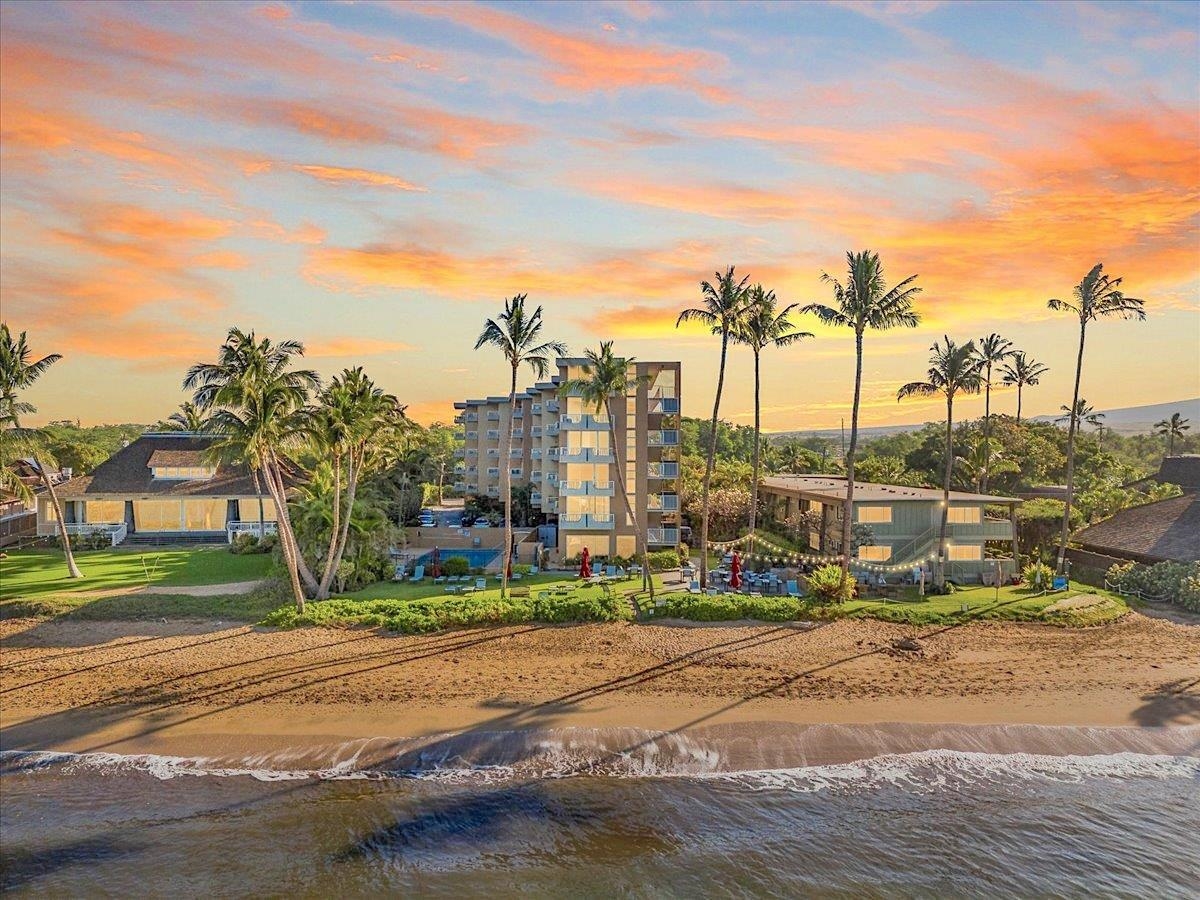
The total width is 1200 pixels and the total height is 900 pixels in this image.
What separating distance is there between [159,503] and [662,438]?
36083 mm

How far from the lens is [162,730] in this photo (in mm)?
21938

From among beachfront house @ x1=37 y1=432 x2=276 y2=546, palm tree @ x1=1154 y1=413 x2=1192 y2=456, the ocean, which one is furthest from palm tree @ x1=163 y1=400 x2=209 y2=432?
palm tree @ x1=1154 y1=413 x2=1192 y2=456

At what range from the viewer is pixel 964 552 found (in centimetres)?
3744

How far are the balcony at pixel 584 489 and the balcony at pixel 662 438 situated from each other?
3.89m

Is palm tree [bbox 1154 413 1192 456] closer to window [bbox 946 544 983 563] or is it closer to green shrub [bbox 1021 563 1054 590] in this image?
green shrub [bbox 1021 563 1054 590]

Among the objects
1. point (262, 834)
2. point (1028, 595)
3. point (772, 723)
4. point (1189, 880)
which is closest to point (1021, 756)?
point (1189, 880)

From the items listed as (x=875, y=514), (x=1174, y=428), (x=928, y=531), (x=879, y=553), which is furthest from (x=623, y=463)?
(x=1174, y=428)

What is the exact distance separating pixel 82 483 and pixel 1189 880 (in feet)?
201

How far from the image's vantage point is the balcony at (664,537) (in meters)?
43.2

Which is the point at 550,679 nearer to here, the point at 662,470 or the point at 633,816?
the point at 633,816

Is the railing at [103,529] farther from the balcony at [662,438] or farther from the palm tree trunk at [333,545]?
the balcony at [662,438]

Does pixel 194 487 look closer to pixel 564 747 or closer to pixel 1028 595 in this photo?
pixel 564 747

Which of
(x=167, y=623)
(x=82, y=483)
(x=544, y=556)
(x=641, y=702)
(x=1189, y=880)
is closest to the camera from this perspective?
(x=1189, y=880)

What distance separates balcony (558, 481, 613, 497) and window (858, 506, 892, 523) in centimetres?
1512
